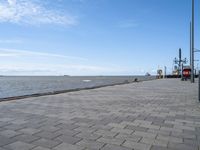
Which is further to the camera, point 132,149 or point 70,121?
point 70,121

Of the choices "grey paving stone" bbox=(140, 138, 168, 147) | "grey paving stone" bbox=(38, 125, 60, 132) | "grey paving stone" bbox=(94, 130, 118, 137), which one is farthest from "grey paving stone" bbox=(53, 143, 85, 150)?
"grey paving stone" bbox=(140, 138, 168, 147)

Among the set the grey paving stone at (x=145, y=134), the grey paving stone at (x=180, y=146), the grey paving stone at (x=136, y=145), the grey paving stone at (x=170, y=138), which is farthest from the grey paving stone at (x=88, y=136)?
the grey paving stone at (x=180, y=146)

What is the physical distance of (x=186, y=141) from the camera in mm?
4508

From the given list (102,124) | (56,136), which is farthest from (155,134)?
(56,136)

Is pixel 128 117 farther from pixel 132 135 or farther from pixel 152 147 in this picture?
pixel 152 147

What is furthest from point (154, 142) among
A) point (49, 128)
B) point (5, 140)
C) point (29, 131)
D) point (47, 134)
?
point (5, 140)

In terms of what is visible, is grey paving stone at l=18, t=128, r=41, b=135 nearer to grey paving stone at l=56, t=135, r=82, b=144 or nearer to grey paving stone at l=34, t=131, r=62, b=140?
grey paving stone at l=34, t=131, r=62, b=140

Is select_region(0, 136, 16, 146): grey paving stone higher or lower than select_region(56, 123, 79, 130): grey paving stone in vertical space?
lower

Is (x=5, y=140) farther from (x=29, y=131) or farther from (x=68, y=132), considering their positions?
(x=68, y=132)

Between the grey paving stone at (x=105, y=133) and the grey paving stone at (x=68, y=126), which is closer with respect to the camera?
the grey paving stone at (x=105, y=133)

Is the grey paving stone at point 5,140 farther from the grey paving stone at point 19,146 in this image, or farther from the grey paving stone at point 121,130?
the grey paving stone at point 121,130

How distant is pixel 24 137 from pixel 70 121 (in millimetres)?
1643

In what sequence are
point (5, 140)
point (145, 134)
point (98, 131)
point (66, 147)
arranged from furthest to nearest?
1. point (98, 131)
2. point (145, 134)
3. point (5, 140)
4. point (66, 147)

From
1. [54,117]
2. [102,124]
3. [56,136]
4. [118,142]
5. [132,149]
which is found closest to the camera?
[132,149]
